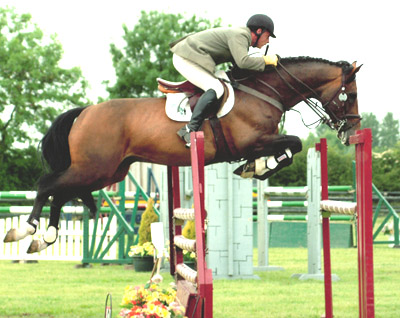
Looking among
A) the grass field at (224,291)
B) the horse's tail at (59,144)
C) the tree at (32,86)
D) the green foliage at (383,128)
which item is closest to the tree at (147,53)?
the tree at (32,86)

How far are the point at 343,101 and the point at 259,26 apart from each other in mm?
796

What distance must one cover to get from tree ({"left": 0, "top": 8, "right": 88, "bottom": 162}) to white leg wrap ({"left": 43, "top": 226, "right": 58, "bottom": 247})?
27306 millimetres

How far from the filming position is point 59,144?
5344 millimetres

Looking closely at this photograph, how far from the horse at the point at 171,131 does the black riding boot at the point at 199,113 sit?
0.30 feet

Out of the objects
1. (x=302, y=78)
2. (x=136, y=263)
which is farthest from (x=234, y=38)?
(x=136, y=263)

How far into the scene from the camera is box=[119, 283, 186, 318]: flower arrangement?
4.04 meters

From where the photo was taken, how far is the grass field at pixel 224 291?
6.35 meters

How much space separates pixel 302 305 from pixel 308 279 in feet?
7.37

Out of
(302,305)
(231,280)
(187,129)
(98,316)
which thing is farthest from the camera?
(231,280)

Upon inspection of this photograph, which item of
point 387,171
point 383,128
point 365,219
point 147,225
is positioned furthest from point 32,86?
point 383,128

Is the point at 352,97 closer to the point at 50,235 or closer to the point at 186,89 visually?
the point at 186,89

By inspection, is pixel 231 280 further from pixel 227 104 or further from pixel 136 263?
pixel 227 104

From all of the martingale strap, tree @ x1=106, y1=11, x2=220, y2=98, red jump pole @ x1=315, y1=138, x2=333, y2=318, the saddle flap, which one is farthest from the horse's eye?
tree @ x1=106, y1=11, x2=220, y2=98

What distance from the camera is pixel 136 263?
10.1m
